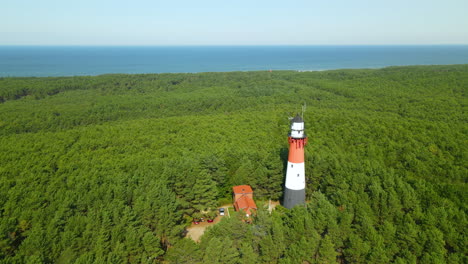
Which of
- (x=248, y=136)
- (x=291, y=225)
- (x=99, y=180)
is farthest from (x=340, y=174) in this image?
(x=99, y=180)

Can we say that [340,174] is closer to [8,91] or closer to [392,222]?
[392,222]

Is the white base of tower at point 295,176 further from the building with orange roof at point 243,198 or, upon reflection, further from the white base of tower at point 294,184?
the building with orange roof at point 243,198

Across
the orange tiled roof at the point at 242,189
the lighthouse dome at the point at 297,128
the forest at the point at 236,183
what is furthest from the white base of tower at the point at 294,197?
the lighthouse dome at the point at 297,128

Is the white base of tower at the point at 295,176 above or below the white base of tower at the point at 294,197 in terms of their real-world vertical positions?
above

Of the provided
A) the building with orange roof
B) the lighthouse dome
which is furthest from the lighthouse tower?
the building with orange roof

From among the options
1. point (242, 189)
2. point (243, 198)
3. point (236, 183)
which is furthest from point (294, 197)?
point (236, 183)
